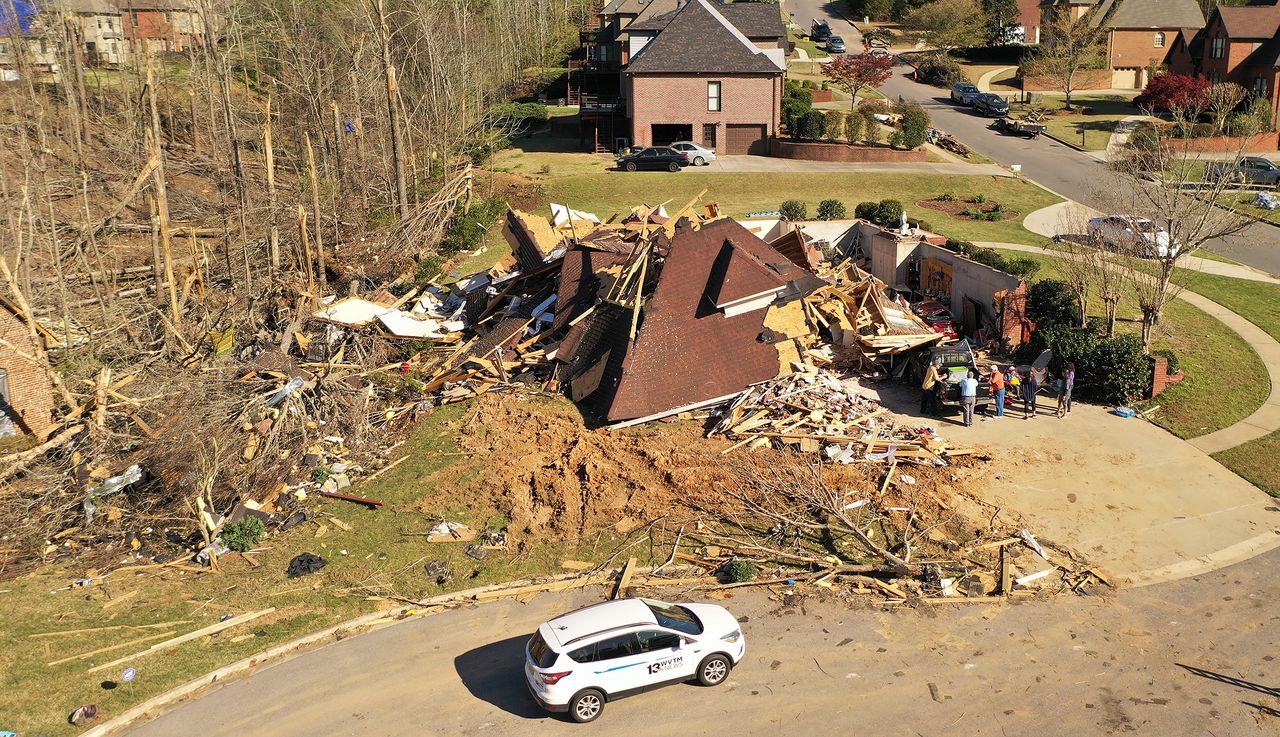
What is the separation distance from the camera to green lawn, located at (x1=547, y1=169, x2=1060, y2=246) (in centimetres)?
4141

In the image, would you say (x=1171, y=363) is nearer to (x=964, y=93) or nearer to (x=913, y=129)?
(x=913, y=129)

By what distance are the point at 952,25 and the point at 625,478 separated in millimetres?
64853

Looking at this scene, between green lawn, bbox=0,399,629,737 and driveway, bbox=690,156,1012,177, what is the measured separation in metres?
31.3

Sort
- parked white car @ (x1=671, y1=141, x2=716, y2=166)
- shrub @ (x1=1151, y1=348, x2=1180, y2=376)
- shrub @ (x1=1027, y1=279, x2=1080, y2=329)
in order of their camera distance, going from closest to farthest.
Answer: shrub @ (x1=1151, y1=348, x2=1180, y2=376)
shrub @ (x1=1027, y1=279, x2=1080, y2=329)
parked white car @ (x1=671, y1=141, x2=716, y2=166)

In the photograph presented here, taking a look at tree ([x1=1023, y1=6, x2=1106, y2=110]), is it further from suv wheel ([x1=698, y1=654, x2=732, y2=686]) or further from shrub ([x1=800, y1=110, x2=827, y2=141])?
suv wheel ([x1=698, y1=654, x2=732, y2=686])

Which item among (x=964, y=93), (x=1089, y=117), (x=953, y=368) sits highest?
(x=964, y=93)

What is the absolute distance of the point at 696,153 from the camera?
1817 inches

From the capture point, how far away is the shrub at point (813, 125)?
160 ft

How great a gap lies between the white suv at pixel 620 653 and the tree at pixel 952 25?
224ft

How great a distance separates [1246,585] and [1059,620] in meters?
3.42

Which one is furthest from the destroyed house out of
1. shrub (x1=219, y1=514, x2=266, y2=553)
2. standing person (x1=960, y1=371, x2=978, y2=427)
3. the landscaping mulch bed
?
the landscaping mulch bed

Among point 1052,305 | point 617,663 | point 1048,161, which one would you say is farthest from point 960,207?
point 617,663

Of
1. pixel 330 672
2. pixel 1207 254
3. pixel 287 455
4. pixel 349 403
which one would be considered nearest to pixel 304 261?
pixel 349 403

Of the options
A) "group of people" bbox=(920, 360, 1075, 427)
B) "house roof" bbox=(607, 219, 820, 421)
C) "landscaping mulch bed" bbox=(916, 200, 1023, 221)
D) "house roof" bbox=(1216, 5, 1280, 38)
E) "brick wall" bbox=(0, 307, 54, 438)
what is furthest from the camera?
"house roof" bbox=(1216, 5, 1280, 38)
